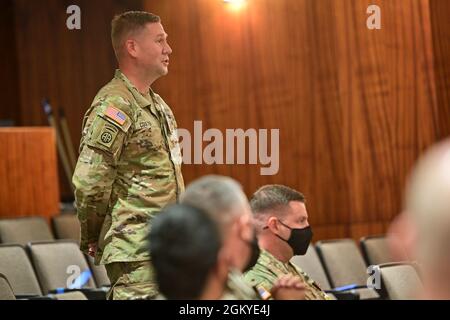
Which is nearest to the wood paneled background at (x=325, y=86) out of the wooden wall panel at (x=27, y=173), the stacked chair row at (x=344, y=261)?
the stacked chair row at (x=344, y=261)

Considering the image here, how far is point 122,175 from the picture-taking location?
3539 mm

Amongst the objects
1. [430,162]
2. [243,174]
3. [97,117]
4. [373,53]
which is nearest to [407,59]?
[373,53]

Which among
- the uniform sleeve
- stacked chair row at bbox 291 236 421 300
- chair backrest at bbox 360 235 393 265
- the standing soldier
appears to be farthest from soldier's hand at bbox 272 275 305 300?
chair backrest at bbox 360 235 393 265

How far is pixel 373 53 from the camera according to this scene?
17.6 ft

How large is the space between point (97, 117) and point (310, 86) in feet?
7.06

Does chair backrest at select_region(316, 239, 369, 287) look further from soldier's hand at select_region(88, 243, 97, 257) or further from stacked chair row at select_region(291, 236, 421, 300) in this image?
soldier's hand at select_region(88, 243, 97, 257)

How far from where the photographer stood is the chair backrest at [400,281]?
453 centimetres

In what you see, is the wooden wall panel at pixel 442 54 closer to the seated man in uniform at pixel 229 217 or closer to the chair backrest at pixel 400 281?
the chair backrest at pixel 400 281

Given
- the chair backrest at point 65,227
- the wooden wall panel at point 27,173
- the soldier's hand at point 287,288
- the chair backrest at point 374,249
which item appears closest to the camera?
the soldier's hand at point 287,288

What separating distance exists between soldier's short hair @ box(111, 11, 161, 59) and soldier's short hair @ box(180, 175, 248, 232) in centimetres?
166

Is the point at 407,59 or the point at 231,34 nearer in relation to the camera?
the point at 231,34

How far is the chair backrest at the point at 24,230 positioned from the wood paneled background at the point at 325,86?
163cm

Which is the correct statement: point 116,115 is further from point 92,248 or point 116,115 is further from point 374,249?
point 374,249

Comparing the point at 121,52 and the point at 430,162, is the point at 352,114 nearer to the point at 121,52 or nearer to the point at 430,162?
the point at 121,52
